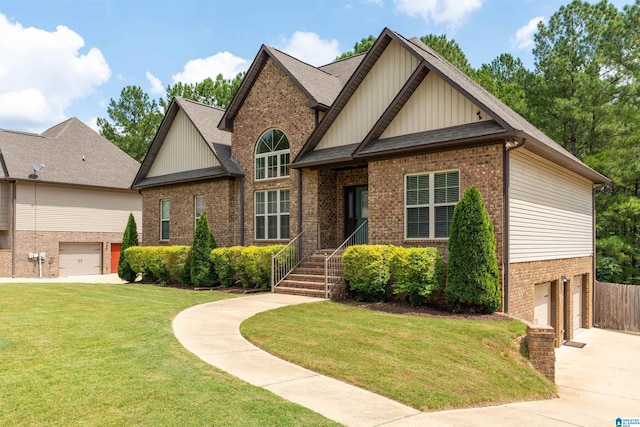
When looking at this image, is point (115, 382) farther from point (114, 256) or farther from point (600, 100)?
point (114, 256)

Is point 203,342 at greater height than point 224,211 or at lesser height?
lesser

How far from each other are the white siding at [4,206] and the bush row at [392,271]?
70.9 feet

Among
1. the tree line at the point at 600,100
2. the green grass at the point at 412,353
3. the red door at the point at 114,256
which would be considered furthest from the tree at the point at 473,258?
the red door at the point at 114,256

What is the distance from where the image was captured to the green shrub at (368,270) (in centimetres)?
1192

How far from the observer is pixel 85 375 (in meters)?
5.63

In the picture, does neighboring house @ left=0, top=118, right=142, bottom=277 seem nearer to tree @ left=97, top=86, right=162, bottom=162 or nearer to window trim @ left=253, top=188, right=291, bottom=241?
tree @ left=97, top=86, right=162, bottom=162

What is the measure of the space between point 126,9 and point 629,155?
73.9ft

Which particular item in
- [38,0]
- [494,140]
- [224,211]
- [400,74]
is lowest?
[224,211]

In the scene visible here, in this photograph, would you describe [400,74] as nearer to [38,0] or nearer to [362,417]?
[38,0]

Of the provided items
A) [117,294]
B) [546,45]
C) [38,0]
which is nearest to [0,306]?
[117,294]

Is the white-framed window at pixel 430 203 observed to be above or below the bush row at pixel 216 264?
above

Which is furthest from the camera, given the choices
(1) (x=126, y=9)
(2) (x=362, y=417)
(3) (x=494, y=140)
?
(1) (x=126, y=9)

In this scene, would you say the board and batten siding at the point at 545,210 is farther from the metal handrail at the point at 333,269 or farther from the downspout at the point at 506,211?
the metal handrail at the point at 333,269

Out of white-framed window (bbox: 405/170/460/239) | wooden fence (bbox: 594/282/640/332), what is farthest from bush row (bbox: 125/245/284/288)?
wooden fence (bbox: 594/282/640/332)
